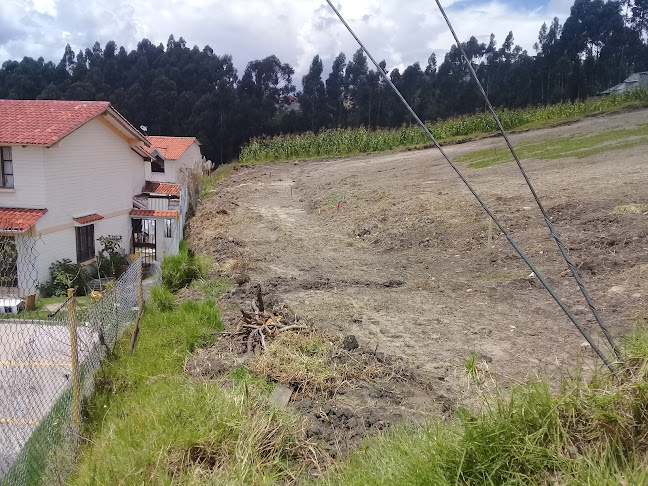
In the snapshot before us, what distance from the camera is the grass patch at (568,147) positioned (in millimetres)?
19406

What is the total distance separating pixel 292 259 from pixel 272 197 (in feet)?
42.6

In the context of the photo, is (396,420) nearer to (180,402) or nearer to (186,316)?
(180,402)

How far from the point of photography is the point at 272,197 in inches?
1006

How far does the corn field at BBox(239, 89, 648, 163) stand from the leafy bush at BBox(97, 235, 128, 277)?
20.4m

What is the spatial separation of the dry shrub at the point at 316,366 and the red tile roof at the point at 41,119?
1376cm

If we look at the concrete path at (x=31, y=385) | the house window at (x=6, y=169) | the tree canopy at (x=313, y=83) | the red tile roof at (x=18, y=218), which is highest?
the tree canopy at (x=313, y=83)

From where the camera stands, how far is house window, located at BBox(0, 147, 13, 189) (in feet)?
56.0

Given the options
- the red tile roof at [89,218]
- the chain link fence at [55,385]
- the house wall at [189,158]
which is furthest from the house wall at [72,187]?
the house wall at [189,158]

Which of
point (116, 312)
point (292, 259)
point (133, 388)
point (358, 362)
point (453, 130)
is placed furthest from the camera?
point (453, 130)

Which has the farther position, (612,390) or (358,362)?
(358,362)

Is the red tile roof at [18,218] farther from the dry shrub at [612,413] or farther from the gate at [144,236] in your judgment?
the dry shrub at [612,413]

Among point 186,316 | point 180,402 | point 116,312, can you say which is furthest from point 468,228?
point 180,402

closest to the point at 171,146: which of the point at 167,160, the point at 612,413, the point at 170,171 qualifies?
the point at 167,160

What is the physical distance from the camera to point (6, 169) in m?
17.2
